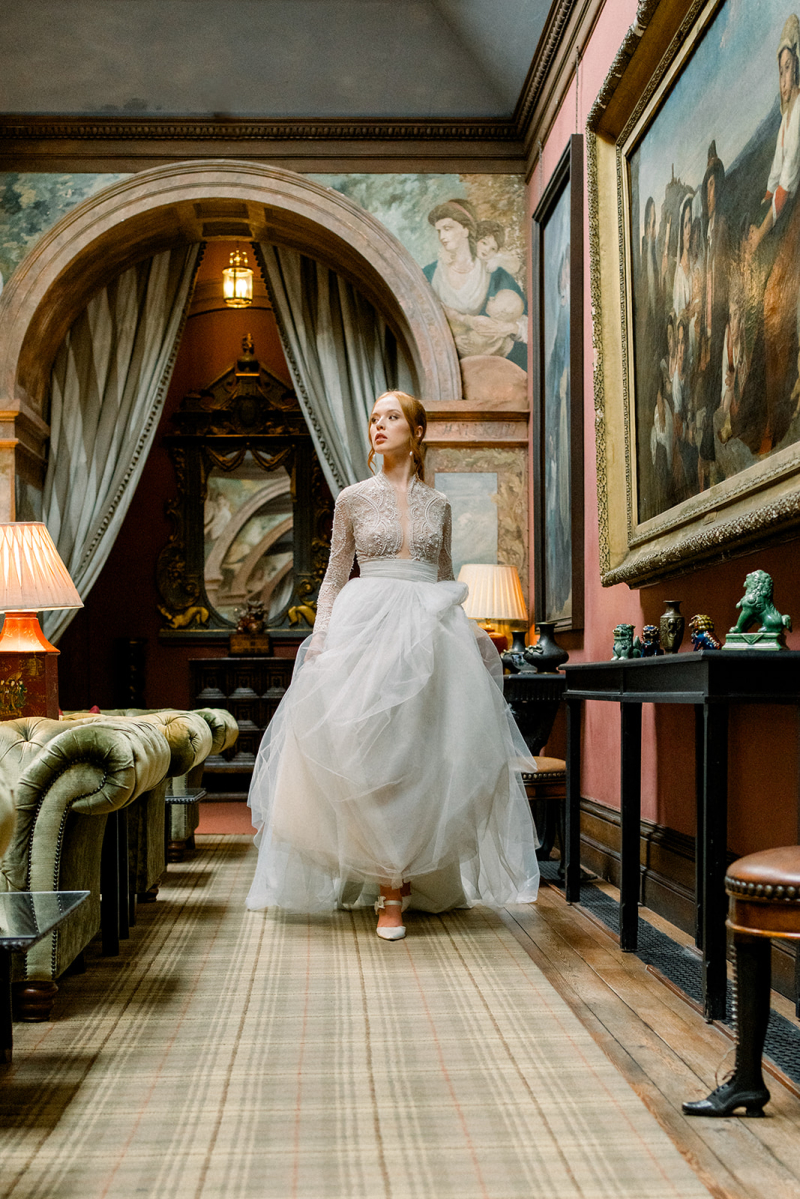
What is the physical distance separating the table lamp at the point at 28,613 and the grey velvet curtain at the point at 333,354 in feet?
10.4

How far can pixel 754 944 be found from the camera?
2.12 m

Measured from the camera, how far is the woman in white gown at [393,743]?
381cm

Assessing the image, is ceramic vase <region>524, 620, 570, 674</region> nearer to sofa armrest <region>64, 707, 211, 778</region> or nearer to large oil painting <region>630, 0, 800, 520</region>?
large oil painting <region>630, 0, 800, 520</region>

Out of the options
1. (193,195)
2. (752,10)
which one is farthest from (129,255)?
(752,10)

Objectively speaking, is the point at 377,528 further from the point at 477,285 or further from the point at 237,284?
the point at 237,284

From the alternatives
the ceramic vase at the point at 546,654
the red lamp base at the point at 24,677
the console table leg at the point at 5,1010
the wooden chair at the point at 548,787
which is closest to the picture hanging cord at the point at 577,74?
the ceramic vase at the point at 546,654

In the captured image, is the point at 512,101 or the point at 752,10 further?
the point at 512,101

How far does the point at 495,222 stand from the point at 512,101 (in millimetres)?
766

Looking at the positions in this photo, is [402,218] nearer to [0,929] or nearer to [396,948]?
[396,948]

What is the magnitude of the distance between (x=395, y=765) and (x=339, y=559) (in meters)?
0.93

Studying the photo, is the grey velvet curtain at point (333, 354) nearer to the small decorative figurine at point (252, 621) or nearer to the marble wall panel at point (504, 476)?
the marble wall panel at point (504, 476)

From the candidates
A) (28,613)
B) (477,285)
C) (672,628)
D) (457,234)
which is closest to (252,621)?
(477,285)

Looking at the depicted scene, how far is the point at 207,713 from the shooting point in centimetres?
582

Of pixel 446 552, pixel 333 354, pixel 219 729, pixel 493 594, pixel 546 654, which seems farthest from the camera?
pixel 333 354
